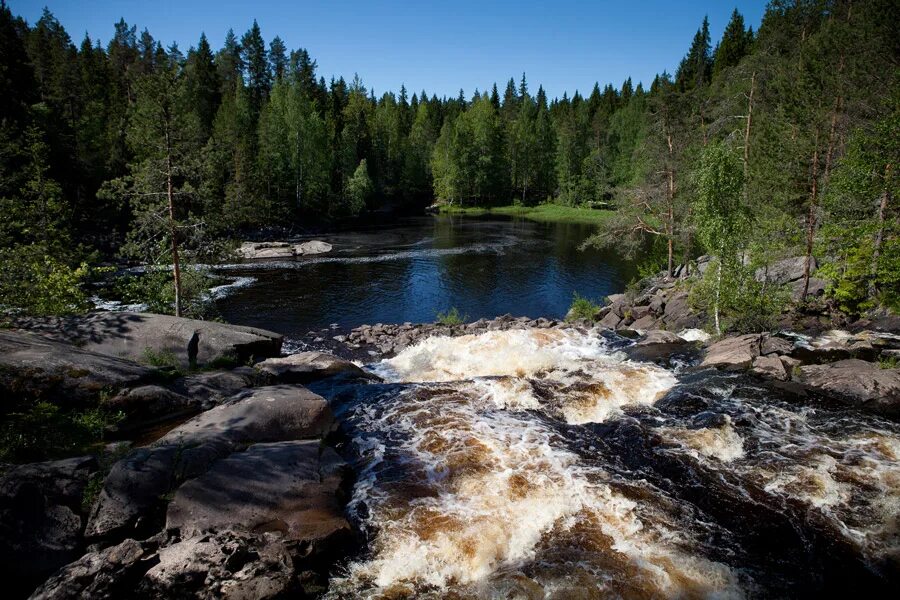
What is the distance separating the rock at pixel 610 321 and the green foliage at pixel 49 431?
71.8ft

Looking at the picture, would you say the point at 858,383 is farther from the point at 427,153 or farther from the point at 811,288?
the point at 427,153

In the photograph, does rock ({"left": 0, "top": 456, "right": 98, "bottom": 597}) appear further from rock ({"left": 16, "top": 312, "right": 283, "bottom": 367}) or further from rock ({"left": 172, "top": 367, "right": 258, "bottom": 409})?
rock ({"left": 16, "top": 312, "right": 283, "bottom": 367})

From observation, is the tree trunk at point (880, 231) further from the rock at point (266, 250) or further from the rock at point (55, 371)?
the rock at point (266, 250)

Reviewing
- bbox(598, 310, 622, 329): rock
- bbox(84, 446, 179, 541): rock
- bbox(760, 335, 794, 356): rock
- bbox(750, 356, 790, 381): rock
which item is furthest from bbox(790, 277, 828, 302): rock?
bbox(84, 446, 179, 541): rock

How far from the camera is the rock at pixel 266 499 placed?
823cm

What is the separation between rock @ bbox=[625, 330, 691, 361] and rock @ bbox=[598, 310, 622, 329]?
3.90 metres

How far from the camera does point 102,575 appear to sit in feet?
22.1

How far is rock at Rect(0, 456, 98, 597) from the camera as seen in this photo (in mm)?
6922

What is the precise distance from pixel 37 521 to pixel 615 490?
414 inches

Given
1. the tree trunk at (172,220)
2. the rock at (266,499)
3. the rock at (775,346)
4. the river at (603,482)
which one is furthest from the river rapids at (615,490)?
the tree trunk at (172,220)

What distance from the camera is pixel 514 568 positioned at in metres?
8.13

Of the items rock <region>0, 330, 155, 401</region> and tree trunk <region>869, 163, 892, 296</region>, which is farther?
tree trunk <region>869, 163, 892, 296</region>

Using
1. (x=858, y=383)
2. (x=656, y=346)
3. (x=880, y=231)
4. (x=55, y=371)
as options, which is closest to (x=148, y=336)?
(x=55, y=371)

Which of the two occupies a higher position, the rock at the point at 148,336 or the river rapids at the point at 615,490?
the rock at the point at 148,336
